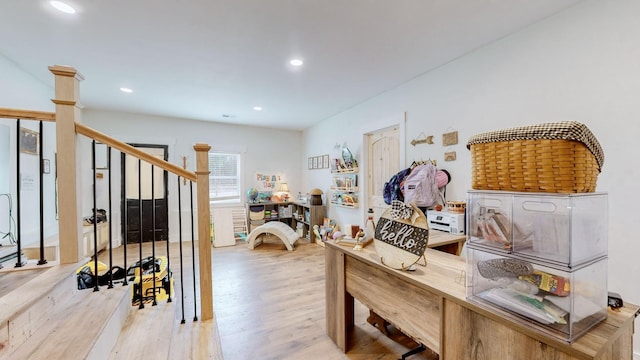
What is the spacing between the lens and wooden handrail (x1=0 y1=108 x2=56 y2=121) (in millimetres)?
1425

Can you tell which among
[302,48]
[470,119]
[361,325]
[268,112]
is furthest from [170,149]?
[470,119]

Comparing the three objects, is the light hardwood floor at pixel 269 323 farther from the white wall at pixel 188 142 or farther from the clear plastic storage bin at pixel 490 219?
the white wall at pixel 188 142

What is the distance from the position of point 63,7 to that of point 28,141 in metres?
2.19

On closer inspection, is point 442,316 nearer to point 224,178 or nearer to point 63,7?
point 63,7

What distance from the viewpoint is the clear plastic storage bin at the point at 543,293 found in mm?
851

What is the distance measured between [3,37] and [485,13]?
13.7ft

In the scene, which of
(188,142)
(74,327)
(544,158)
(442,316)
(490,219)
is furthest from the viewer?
(188,142)

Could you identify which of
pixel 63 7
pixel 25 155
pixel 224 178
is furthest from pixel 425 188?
pixel 25 155

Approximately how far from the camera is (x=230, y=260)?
4.17 m

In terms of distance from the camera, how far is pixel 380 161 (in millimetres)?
3994

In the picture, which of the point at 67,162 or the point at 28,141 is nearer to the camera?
the point at 67,162

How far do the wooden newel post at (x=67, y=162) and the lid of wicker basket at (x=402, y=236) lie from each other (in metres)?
1.89

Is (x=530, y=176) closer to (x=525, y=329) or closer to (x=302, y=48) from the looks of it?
(x=525, y=329)

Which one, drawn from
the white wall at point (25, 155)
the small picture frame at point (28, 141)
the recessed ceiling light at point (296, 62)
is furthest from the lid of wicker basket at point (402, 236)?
the small picture frame at point (28, 141)
